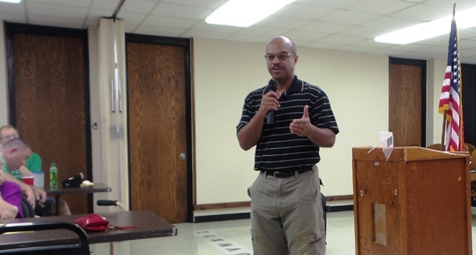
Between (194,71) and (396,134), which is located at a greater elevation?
(194,71)

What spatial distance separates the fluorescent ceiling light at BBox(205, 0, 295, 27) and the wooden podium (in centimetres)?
222

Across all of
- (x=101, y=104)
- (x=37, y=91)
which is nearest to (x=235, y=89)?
(x=101, y=104)

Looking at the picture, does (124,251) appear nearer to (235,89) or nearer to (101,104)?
(101,104)

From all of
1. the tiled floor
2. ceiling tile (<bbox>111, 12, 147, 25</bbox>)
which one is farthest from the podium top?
ceiling tile (<bbox>111, 12, 147, 25</bbox>)

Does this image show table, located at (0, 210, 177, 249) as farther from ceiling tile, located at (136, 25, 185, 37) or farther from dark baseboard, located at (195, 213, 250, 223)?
dark baseboard, located at (195, 213, 250, 223)

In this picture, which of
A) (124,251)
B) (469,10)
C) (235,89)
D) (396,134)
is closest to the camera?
(124,251)

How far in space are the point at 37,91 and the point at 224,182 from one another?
2.75m

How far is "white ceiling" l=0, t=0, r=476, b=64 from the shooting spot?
4215mm

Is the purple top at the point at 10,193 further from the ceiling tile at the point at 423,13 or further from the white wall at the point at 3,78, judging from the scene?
the ceiling tile at the point at 423,13

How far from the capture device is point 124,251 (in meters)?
4.18

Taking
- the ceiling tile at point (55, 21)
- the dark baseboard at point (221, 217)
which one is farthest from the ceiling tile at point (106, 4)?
the dark baseboard at point (221, 217)

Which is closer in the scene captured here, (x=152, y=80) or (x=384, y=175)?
(x=384, y=175)

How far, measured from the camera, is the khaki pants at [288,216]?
1.65 meters

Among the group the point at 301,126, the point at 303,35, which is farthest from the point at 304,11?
the point at 301,126
